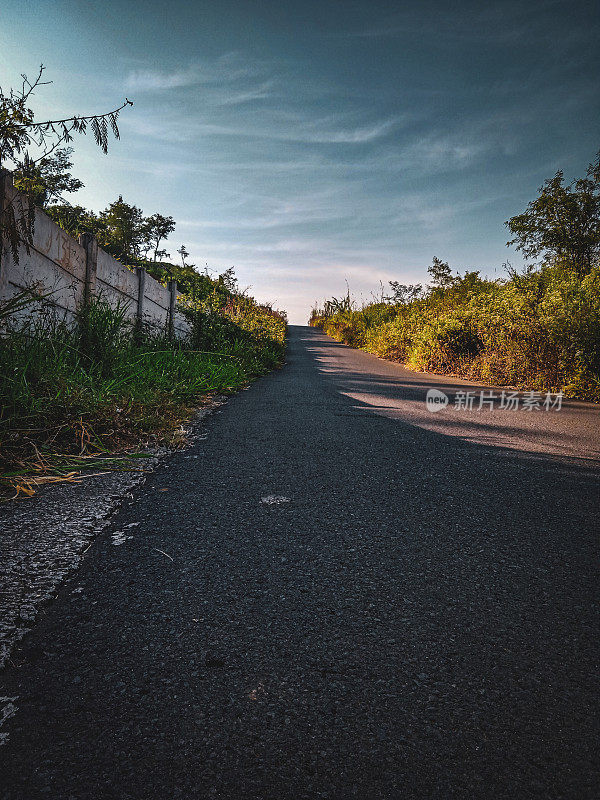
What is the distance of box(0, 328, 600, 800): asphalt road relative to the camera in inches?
36.3

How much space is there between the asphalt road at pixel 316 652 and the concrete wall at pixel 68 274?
239 centimetres

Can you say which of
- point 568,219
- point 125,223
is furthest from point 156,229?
point 568,219

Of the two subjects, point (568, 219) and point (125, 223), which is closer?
point (568, 219)

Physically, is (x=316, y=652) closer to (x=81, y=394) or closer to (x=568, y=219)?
(x=81, y=394)

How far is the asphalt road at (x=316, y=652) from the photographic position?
36.3 inches

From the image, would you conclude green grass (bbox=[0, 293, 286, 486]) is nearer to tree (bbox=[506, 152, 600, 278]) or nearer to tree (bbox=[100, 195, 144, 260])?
tree (bbox=[506, 152, 600, 278])

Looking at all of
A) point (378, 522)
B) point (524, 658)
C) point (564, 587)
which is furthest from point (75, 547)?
point (564, 587)

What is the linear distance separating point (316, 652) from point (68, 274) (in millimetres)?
4981

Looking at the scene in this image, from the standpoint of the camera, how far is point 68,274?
16.4 feet

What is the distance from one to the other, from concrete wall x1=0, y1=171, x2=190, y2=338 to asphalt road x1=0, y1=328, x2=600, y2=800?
94.2 inches

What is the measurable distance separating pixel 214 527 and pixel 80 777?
1.12 meters

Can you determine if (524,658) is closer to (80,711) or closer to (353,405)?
(80,711)

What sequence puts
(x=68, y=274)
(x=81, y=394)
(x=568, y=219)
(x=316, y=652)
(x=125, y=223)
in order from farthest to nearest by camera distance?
(x=125, y=223) < (x=568, y=219) < (x=68, y=274) < (x=81, y=394) < (x=316, y=652)

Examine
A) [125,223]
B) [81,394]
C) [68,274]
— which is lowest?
[81,394]
